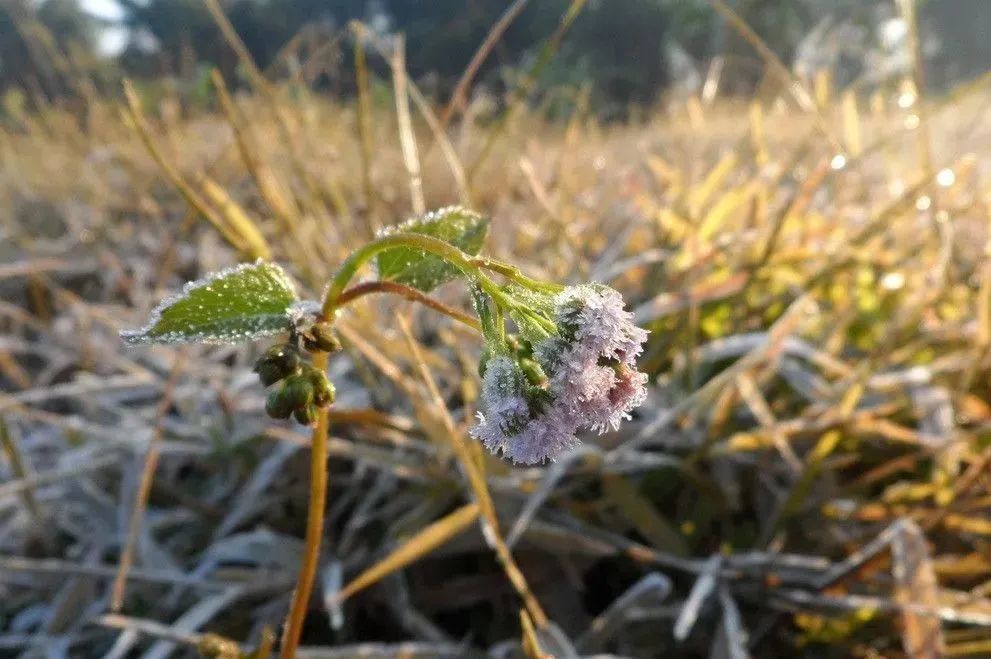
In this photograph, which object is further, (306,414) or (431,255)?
(431,255)

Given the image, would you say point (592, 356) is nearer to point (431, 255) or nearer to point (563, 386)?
point (563, 386)

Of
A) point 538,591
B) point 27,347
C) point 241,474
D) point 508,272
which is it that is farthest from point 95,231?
point 508,272

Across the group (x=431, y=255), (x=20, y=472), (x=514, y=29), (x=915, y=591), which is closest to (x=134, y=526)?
(x=20, y=472)

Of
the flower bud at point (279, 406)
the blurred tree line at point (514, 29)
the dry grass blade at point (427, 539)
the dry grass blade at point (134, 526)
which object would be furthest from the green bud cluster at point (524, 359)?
the blurred tree line at point (514, 29)

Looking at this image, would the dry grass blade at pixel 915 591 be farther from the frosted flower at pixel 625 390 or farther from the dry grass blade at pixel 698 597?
the frosted flower at pixel 625 390

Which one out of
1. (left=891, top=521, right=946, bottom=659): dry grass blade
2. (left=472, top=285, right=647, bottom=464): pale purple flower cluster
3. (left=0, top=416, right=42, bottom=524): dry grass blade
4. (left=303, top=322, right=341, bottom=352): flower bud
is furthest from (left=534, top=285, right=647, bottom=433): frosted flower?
(left=0, top=416, right=42, bottom=524): dry grass blade

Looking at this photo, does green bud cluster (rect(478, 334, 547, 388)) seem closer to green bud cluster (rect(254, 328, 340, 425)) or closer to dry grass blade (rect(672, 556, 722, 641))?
green bud cluster (rect(254, 328, 340, 425))
